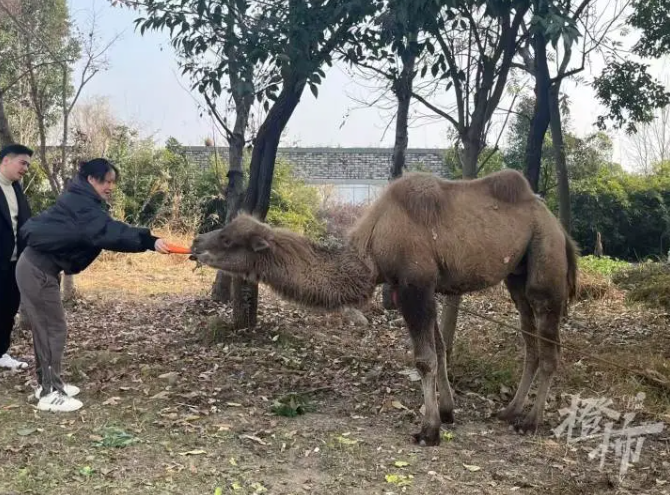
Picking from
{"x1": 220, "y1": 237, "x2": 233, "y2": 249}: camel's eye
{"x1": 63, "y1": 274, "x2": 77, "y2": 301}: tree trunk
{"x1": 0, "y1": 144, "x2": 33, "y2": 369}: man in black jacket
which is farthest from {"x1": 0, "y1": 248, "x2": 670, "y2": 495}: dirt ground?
{"x1": 220, "y1": 237, "x2": 233, "y2": 249}: camel's eye

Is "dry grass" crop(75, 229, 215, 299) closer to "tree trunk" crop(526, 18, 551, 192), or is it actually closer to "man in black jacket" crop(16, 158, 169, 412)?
"man in black jacket" crop(16, 158, 169, 412)

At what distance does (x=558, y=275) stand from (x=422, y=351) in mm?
1318

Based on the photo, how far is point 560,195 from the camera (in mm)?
9664

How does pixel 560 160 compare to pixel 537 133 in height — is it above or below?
below

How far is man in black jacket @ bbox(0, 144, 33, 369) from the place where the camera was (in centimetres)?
608

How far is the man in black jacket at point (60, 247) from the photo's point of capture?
16.5 feet

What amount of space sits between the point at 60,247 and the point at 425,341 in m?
2.84

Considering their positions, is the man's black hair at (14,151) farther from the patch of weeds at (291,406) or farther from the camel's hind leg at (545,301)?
the camel's hind leg at (545,301)

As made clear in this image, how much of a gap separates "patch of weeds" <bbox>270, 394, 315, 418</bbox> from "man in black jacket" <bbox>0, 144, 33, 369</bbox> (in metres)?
2.59

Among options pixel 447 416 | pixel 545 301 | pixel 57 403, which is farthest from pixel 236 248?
pixel 545 301

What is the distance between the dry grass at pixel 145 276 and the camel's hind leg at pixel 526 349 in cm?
552

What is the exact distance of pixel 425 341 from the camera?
16.1 feet

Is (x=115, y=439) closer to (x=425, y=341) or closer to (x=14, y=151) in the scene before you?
(x=425, y=341)

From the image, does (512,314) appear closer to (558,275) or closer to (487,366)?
(487,366)
